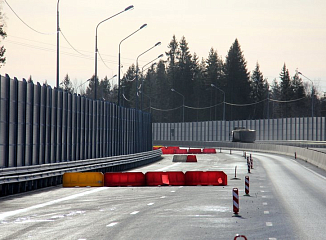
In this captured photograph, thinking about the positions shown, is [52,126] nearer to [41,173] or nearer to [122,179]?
[122,179]

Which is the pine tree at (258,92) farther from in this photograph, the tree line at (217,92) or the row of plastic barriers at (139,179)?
the row of plastic barriers at (139,179)

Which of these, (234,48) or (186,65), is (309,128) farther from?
(186,65)

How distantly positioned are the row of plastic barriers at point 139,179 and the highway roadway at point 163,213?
1.25 meters

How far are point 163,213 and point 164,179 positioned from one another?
11.6m

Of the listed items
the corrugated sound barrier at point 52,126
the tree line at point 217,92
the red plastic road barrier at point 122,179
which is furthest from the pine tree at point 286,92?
the red plastic road barrier at point 122,179

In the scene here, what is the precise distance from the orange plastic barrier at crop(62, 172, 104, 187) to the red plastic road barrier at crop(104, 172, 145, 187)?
324mm

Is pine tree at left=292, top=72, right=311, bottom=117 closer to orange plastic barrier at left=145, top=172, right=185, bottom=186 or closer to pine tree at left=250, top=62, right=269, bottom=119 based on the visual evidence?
pine tree at left=250, top=62, right=269, bottom=119

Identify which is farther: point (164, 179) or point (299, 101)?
point (299, 101)

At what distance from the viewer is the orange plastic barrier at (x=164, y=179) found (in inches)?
1164

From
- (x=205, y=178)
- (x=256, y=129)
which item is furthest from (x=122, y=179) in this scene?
(x=256, y=129)

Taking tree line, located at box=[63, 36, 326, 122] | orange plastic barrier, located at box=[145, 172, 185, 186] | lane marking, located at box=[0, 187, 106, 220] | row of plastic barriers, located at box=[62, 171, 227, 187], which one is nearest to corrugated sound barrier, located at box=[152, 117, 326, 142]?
tree line, located at box=[63, 36, 326, 122]

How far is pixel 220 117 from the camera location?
168500 millimetres

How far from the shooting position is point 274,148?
78500mm

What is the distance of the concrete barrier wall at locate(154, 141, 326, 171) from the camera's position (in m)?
47.6
